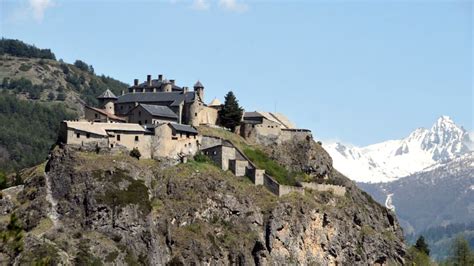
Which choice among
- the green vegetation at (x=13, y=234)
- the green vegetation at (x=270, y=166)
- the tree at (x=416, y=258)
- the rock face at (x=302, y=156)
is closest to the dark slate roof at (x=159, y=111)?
the green vegetation at (x=270, y=166)

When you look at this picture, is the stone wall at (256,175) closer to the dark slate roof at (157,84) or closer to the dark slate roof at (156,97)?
the dark slate roof at (156,97)

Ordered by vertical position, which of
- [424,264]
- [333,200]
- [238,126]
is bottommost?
[424,264]

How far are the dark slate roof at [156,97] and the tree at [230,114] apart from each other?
6.38 meters

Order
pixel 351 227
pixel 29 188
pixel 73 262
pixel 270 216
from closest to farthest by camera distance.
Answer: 1. pixel 73 262
2. pixel 29 188
3. pixel 270 216
4. pixel 351 227

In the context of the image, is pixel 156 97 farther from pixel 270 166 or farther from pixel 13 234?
pixel 13 234

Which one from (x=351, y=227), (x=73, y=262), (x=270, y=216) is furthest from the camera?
(x=351, y=227)

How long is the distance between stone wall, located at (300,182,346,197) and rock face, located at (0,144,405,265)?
1330 millimetres

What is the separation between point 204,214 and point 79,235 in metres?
19.6

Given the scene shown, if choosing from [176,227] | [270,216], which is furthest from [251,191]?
[176,227]

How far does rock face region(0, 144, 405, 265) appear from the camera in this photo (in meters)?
115

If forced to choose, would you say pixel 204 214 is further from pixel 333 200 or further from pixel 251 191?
pixel 333 200

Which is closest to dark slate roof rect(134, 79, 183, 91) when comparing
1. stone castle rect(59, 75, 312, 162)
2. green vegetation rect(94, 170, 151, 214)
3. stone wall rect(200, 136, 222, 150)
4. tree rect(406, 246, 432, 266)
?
stone castle rect(59, 75, 312, 162)

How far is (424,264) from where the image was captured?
146125mm

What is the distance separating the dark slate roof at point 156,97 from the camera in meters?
144
